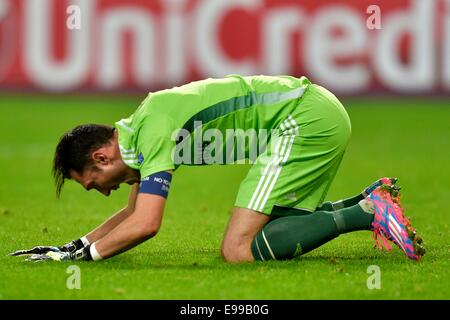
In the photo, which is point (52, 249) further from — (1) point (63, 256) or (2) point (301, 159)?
(2) point (301, 159)

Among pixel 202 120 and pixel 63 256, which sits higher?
pixel 202 120

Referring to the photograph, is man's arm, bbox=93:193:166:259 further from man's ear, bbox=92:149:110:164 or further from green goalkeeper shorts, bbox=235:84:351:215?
green goalkeeper shorts, bbox=235:84:351:215

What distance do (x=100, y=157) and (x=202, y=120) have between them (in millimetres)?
728

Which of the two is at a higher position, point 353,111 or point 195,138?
point 195,138

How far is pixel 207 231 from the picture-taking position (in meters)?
9.31

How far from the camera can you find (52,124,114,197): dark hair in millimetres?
7012

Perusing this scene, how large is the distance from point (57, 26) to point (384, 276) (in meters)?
15.0

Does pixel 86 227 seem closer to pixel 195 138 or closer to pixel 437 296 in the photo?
pixel 195 138

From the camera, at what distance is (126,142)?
6984 millimetres

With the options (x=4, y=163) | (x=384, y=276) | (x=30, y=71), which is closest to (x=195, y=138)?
(x=384, y=276)

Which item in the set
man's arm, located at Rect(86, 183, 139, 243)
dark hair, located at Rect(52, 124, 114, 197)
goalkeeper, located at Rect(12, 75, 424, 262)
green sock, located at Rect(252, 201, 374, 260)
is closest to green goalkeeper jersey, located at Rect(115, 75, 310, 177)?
goalkeeper, located at Rect(12, 75, 424, 262)

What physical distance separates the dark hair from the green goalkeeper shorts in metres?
1.07

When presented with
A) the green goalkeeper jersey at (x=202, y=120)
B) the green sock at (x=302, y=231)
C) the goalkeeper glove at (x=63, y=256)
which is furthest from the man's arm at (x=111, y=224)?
the green sock at (x=302, y=231)

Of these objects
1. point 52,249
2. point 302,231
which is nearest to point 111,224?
point 52,249
